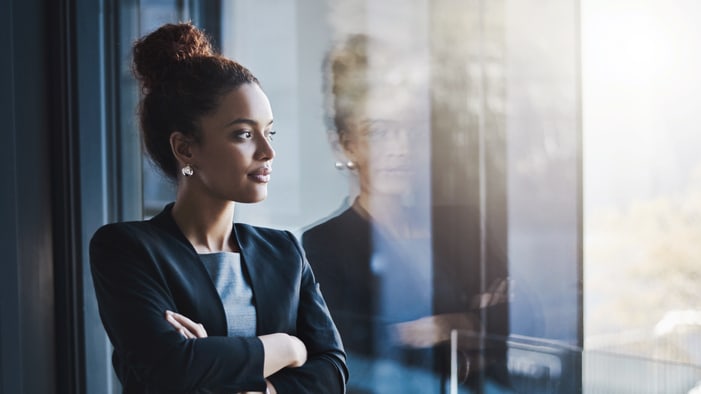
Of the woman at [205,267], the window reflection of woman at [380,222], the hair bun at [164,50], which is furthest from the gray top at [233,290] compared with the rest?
the window reflection of woman at [380,222]

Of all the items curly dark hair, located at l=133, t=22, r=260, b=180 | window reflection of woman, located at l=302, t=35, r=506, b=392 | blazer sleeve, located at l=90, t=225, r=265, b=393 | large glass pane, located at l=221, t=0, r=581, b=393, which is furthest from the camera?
window reflection of woman, located at l=302, t=35, r=506, b=392

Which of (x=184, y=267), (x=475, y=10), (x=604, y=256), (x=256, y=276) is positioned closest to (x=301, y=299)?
(x=256, y=276)

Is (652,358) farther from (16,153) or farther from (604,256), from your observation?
(16,153)

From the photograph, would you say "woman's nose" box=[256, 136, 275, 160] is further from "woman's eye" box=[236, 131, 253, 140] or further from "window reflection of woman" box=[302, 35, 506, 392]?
"window reflection of woman" box=[302, 35, 506, 392]

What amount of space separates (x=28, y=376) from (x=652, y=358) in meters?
1.30

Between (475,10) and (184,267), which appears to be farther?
(475,10)

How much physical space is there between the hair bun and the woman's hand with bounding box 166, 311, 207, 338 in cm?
37

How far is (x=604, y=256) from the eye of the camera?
1308 millimetres

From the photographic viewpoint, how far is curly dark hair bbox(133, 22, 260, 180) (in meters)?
1.14

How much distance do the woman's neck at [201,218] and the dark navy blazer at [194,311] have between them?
0.06 feet

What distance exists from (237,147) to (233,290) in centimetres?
23

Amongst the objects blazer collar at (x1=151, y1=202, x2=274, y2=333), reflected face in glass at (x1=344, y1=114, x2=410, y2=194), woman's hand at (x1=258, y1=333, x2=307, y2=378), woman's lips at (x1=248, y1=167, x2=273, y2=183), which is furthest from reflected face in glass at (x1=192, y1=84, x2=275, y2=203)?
reflected face in glass at (x1=344, y1=114, x2=410, y2=194)

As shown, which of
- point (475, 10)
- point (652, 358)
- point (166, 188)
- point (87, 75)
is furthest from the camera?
point (166, 188)

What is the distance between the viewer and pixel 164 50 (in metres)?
1.18
